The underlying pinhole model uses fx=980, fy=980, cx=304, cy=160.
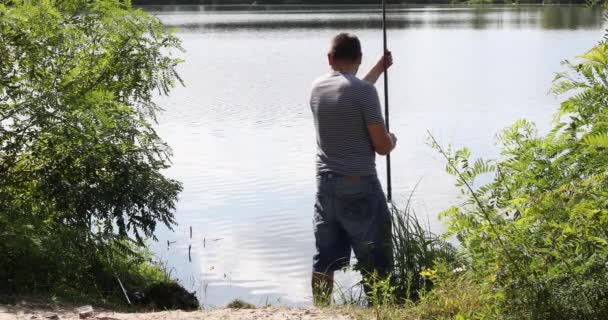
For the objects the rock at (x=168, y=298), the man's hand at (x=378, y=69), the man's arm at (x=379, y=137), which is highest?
the man's hand at (x=378, y=69)

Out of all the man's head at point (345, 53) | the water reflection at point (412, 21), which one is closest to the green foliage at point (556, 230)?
the man's head at point (345, 53)

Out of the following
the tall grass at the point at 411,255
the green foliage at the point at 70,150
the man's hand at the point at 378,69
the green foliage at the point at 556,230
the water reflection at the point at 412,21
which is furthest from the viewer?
the water reflection at the point at 412,21

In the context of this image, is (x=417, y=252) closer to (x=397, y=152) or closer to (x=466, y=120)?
(x=397, y=152)

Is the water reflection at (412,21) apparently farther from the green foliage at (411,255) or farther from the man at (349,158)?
the man at (349,158)

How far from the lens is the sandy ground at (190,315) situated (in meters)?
5.08

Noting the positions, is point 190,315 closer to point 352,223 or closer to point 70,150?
point 352,223

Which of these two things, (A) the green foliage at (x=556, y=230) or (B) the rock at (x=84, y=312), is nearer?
(A) the green foliage at (x=556, y=230)

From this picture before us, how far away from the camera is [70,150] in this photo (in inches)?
273

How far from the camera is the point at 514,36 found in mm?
38656

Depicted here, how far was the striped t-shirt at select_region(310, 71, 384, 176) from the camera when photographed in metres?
5.43

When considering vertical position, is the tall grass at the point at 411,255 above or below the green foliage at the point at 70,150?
below

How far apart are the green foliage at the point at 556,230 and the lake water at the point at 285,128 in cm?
125

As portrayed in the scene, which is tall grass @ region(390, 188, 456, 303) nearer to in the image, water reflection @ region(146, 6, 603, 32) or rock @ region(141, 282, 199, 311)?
rock @ region(141, 282, 199, 311)

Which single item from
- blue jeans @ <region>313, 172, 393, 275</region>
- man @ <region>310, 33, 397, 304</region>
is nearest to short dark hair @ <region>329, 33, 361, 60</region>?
man @ <region>310, 33, 397, 304</region>
